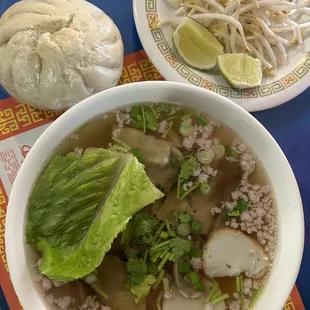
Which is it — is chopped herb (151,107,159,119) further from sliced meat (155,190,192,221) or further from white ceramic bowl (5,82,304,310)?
sliced meat (155,190,192,221)

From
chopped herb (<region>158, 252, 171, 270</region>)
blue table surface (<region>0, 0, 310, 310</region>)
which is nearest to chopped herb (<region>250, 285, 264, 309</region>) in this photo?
chopped herb (<region>158, 252, 171, 270</region>)

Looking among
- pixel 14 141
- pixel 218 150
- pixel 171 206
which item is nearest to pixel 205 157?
pixel 218 150

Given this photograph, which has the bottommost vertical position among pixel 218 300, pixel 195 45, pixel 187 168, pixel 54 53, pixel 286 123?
pixel 218 300

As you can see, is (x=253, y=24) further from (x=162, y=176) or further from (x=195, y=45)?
(x=162, y=176)

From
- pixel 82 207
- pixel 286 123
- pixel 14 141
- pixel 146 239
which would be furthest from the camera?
pixel 286 123

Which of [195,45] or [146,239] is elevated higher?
[195,45]

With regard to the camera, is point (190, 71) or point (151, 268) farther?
point (190, 71)

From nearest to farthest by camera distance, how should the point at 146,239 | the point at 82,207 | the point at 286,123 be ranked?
the point at 82,207 → the point at 146,239 → the point at 286,123

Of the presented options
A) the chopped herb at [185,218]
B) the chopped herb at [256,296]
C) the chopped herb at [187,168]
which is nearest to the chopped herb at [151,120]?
the chopped herb at [187,168]
